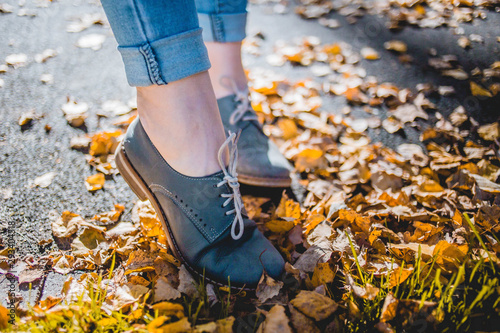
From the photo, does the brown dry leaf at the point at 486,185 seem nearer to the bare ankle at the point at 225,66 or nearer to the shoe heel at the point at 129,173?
the bare ankle at the point at 225,66

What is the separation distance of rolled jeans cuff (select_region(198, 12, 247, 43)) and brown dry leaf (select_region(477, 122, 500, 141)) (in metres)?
1.26

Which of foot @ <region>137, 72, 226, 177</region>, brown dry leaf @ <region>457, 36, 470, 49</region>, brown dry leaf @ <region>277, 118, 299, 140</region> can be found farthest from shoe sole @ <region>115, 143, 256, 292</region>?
brown dry leaf @ <region>457, 36, 470, 49</region>

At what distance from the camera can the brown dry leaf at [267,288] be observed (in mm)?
891

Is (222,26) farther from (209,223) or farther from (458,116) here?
(458,116)

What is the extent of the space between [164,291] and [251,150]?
66 cm

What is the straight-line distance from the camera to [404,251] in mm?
962

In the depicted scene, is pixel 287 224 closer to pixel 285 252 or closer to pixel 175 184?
pixel 285 252

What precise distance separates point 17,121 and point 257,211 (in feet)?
4.11

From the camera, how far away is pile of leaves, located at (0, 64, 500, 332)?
2.57 feet

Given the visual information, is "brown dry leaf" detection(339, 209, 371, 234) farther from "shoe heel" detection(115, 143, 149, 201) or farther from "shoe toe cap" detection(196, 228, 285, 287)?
"shoe heel" detection(115, 143, 149, 201)

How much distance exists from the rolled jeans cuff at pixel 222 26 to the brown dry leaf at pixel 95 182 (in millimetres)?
722

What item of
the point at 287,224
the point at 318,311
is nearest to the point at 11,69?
the point at 287,224

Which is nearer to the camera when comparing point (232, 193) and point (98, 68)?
point (232, 193)

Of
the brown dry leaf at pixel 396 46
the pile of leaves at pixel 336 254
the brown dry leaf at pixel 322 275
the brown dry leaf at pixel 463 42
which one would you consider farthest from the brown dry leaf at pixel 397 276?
the brown dry leaf at pixel 463 42
